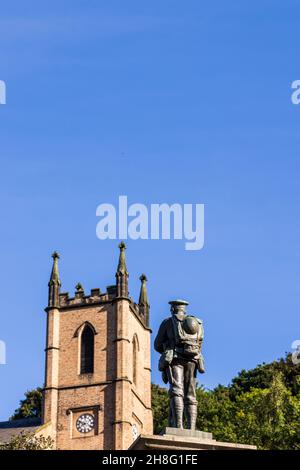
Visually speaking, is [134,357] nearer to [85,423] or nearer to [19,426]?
[85,423]

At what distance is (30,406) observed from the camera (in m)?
98.6

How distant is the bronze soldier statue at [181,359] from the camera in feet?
53.5

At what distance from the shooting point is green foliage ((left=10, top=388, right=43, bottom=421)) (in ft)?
321

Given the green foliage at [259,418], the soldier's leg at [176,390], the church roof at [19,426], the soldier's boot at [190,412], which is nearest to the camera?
the soldier's leg at [176,390]

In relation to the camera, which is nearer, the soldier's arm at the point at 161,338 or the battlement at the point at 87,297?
the soldier's arm at the point at 161,338

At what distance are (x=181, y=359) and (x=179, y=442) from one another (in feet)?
5.57

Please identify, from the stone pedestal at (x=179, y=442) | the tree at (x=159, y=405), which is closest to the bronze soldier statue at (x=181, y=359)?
the stone pedestal at (x=179, y=442)

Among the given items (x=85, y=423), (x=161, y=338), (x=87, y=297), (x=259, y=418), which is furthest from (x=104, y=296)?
(x=161, y=338)

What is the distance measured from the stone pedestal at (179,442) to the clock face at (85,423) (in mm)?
70952

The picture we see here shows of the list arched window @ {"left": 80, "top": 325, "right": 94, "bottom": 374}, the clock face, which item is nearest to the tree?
the clock face

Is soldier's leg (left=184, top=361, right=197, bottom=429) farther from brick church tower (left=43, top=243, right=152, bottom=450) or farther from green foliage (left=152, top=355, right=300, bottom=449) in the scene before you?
brick church tower (left=43, top=243, right=152, bottom=450)

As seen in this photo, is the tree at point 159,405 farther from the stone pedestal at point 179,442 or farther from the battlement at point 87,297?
the stone pedestal at point 179,442
